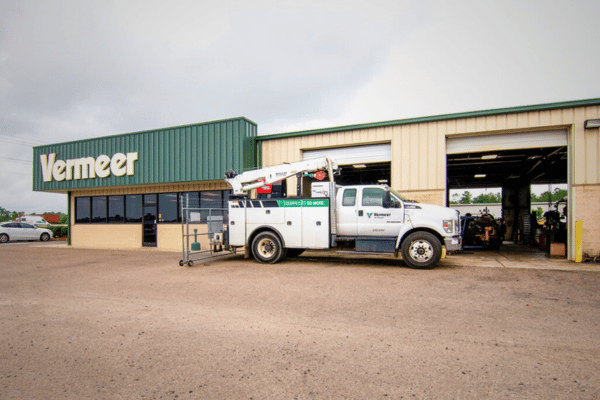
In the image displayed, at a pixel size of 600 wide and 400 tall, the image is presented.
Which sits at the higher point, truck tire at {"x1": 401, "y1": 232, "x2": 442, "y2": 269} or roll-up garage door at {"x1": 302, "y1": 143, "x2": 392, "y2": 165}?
roll-up garage door at {"x1": 302, "y1": 143, "x2": 392, "y2": 165}

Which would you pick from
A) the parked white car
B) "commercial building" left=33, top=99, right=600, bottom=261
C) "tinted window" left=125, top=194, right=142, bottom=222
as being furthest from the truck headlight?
the parked white car

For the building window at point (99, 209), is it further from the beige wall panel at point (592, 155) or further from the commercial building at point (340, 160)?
the beige wall panel at point (592, 155)

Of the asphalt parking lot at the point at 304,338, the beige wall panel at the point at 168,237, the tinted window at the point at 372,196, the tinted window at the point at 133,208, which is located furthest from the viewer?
the tinted window at the point at 133,208

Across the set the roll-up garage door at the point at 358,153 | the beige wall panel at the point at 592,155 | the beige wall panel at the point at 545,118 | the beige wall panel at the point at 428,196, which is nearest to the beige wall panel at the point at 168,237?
the roll-up garage door at the point at 358,153

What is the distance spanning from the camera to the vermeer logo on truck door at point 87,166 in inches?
630

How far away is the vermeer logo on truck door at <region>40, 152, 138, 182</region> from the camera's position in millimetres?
16011

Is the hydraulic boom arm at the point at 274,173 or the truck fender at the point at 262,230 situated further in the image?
the hydraulic boom arm at the point at 274,173

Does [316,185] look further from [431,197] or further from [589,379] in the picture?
[589,379]

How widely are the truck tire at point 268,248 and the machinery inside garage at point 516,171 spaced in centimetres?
705

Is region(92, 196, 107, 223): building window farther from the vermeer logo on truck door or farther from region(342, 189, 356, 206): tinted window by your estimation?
region(342, 189, 356, 206): tinted window

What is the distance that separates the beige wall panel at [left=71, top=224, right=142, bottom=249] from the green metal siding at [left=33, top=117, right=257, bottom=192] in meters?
2.28

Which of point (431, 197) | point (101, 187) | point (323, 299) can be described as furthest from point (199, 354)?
point (101, 187)

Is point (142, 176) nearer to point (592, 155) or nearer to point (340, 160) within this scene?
point (340, 160)

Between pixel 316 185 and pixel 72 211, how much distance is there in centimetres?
1572
